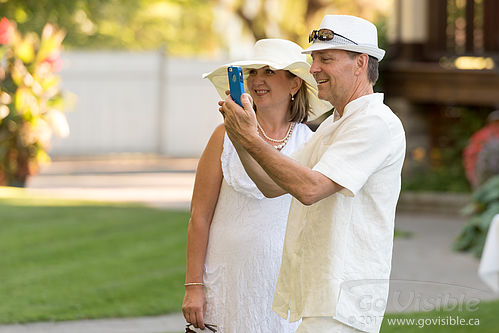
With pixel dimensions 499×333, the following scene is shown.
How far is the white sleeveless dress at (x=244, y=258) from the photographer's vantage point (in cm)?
343

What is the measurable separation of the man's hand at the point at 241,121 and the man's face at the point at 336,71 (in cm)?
24

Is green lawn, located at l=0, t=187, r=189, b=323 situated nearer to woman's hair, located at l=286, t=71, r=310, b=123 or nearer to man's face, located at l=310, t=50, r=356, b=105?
woman's hair, located at l=286, t=71, r=310, b=123

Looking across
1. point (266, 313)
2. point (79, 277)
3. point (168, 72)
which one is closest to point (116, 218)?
point (79, 277)

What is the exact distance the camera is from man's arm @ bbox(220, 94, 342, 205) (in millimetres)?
2621

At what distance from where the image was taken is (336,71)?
9.25ft

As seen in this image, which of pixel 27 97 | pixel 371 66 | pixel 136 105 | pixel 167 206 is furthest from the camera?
pixel 136 105

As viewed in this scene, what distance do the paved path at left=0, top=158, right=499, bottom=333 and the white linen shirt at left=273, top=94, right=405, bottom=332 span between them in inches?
136

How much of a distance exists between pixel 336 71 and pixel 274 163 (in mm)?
385

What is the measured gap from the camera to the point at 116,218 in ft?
35.0

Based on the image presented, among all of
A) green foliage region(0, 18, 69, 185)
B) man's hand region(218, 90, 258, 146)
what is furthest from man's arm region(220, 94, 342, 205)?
green foliage region(0, 18, 69, 185)

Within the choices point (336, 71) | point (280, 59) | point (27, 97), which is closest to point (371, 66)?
point (336, 71)

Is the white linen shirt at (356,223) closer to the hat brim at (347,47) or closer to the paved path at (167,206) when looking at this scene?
the hat brim at (347,47)

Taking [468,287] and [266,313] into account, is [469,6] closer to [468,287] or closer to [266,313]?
[468,287]

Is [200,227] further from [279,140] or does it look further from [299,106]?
[299,106]
